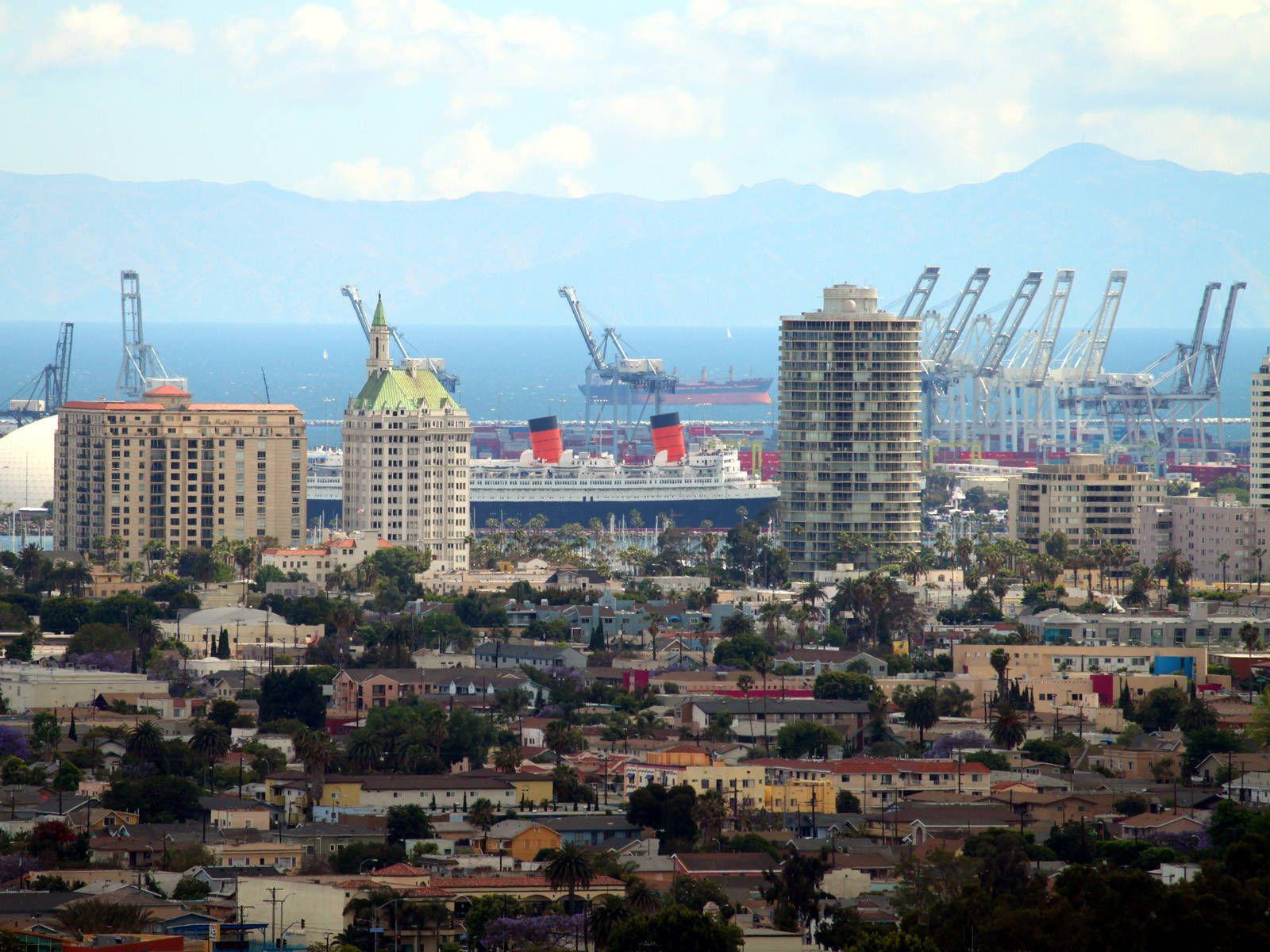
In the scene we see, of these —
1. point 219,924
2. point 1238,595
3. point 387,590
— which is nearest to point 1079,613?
point 1238,595

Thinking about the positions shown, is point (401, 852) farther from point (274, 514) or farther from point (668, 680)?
point (274, 514)

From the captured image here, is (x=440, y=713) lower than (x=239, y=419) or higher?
lower

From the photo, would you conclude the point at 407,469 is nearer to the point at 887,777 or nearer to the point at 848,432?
the point at 848,432

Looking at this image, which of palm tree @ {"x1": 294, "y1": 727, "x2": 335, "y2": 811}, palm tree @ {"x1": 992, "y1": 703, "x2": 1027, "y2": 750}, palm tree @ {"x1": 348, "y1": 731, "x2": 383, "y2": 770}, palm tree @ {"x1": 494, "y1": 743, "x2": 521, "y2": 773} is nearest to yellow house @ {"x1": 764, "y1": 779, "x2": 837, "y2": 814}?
palm tree @ {"x1": 494, "y1": 743, "x2": 521, "y2": 773}

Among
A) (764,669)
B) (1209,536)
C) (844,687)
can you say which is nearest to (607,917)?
(844,687)

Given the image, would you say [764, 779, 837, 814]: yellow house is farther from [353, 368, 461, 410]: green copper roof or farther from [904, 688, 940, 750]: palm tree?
[353, 368, 461, 410]: green copper roof

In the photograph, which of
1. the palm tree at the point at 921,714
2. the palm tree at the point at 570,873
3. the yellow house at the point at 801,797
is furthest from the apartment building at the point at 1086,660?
the palm tree at the point at 570,873
